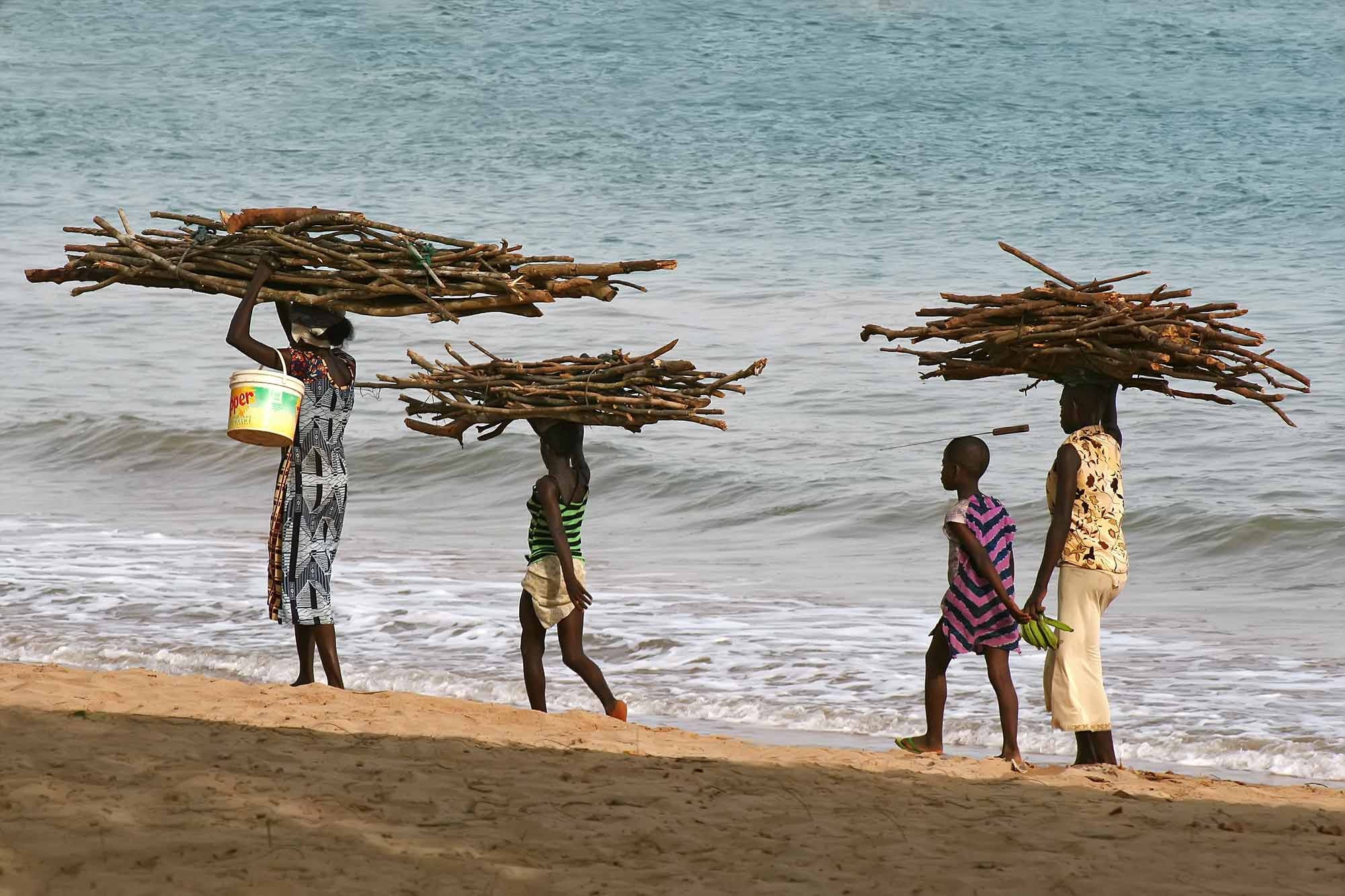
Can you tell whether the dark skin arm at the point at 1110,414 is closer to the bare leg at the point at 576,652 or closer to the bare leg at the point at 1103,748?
the bare leg at the point at 1103,748

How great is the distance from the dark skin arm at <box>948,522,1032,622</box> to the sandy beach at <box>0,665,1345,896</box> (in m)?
0.55

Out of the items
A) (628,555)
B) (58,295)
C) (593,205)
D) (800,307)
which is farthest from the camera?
(593,205)

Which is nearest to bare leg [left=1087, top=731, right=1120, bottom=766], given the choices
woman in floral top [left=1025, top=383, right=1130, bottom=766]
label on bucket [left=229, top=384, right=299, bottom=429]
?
woman in floral top [left=1025, top=383, right=1130, bottom=766]

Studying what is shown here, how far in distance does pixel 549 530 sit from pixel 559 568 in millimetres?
164

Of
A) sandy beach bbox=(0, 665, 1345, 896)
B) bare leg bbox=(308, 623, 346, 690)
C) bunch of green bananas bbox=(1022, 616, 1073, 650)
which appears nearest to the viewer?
sandy beach bbox=(0, 665, 1345, 896)

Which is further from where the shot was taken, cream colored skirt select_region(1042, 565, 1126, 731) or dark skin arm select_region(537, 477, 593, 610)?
dark skin arm select_region(537, 477, 593, 610)

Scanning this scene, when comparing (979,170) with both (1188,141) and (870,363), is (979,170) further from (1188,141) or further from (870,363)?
(870,363)

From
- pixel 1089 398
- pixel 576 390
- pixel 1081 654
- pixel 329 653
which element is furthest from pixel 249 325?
pixel 1081 654

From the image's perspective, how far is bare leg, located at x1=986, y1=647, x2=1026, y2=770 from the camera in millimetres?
5352

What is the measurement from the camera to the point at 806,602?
905 centimetres

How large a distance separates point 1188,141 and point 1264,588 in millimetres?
18862

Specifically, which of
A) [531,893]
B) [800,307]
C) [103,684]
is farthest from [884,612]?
[800,307]

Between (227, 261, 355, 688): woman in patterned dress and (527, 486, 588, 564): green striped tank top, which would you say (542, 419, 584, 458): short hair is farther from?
(227, 261, 355, 688): woman in patterned dress

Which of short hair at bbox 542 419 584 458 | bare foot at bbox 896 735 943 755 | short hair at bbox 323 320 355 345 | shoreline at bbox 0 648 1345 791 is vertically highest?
short hair at bbox 323 320 355 345
